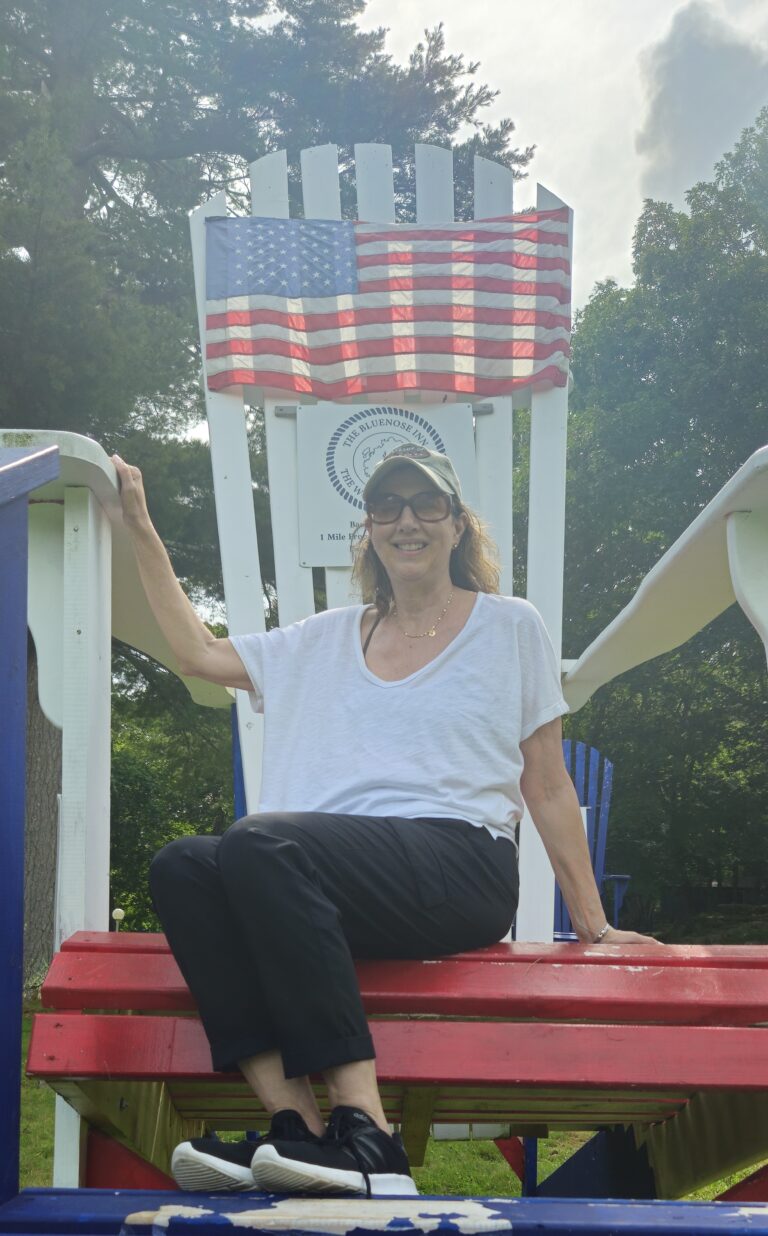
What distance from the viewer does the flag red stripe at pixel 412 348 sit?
3178mm

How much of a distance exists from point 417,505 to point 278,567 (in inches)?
51.3

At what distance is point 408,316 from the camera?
3277 mm

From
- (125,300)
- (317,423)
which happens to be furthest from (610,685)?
(317,423)

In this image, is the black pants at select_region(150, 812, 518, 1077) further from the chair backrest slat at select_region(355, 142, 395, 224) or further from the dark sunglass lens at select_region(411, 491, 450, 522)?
the chair backrest slat at select_region(355, 142, 395, 224)

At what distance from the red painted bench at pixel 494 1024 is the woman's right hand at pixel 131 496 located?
1.96 ft

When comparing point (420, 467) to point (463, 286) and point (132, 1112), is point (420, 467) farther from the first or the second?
point (463, 286)

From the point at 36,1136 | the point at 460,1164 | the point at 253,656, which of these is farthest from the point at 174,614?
the point at 36,1136

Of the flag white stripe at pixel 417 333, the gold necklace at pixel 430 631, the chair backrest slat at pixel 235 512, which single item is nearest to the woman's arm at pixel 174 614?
the gold necklace at pixel 430 631

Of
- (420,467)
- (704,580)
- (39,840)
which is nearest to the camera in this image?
(420,467)

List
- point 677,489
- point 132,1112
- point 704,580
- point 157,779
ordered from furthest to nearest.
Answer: point 157,779 → point 677,489 → point 704,580 → point 132,1112

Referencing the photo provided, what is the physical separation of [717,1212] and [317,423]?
2.37 m

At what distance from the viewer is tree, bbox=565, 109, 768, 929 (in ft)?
41.9

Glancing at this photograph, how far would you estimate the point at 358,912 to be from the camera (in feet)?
4.61

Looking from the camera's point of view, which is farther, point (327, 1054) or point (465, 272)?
point (465, 272)
